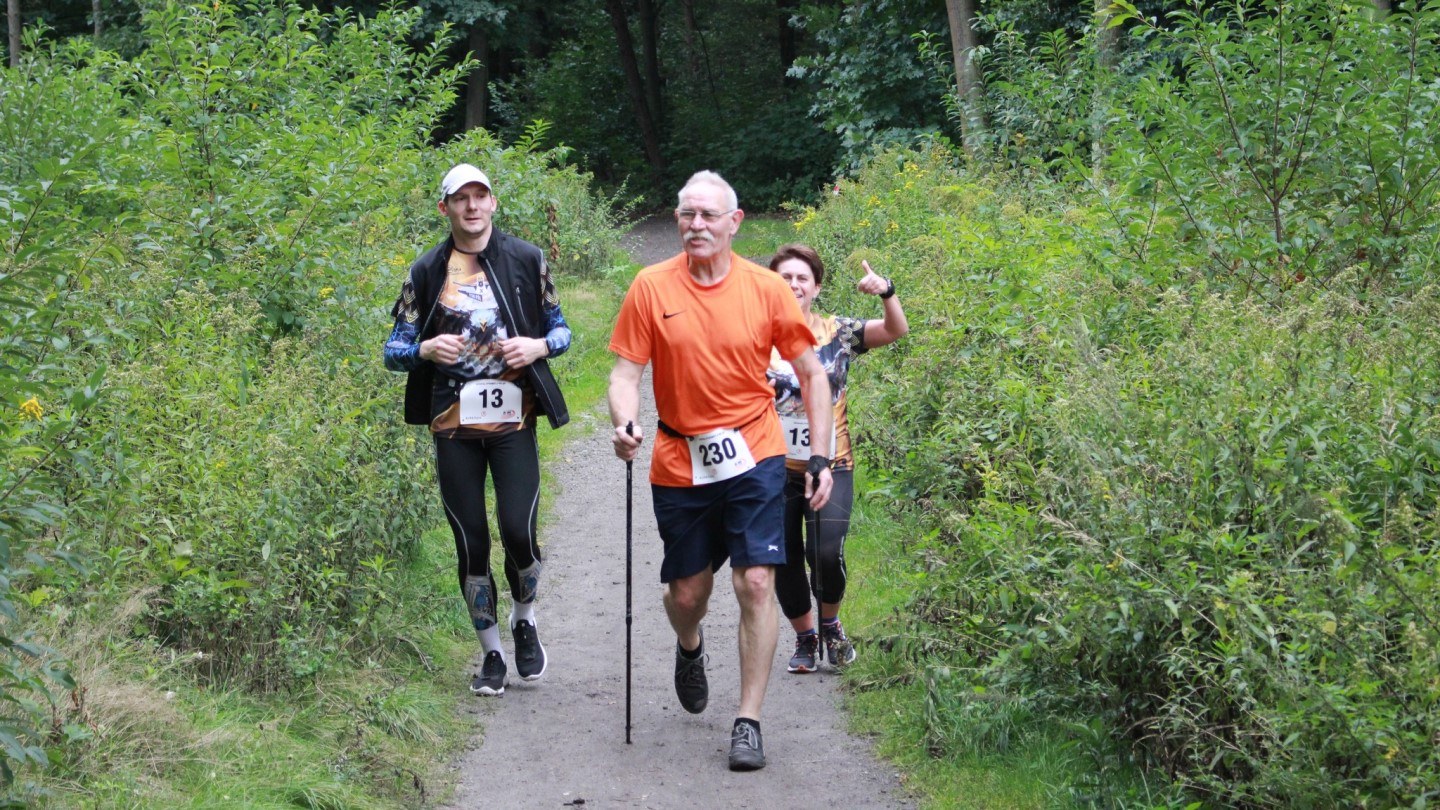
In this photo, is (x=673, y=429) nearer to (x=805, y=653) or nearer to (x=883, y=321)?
(x=883, y=321)

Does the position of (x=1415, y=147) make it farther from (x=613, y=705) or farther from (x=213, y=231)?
(x=213, y=231)

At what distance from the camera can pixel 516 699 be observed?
6883 millimetres

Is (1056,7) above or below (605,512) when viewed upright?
above

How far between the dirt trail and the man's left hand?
1604 mm

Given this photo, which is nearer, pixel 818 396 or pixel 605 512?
pixel 818 396

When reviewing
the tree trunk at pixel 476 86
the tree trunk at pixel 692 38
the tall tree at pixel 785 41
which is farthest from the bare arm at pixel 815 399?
the tree trunk at pixel 692 38

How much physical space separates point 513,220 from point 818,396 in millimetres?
10357

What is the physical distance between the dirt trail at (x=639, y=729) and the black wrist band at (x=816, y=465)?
1.21 meters

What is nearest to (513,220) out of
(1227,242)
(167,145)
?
(167,145)

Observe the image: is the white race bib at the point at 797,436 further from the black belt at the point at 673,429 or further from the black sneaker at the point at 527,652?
the black sneaker at the point at 527,652

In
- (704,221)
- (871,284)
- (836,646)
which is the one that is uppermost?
(704,221)

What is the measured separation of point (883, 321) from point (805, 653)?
68.1 inches

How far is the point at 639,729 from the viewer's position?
6.50m

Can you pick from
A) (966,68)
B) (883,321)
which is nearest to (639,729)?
(883,321)
